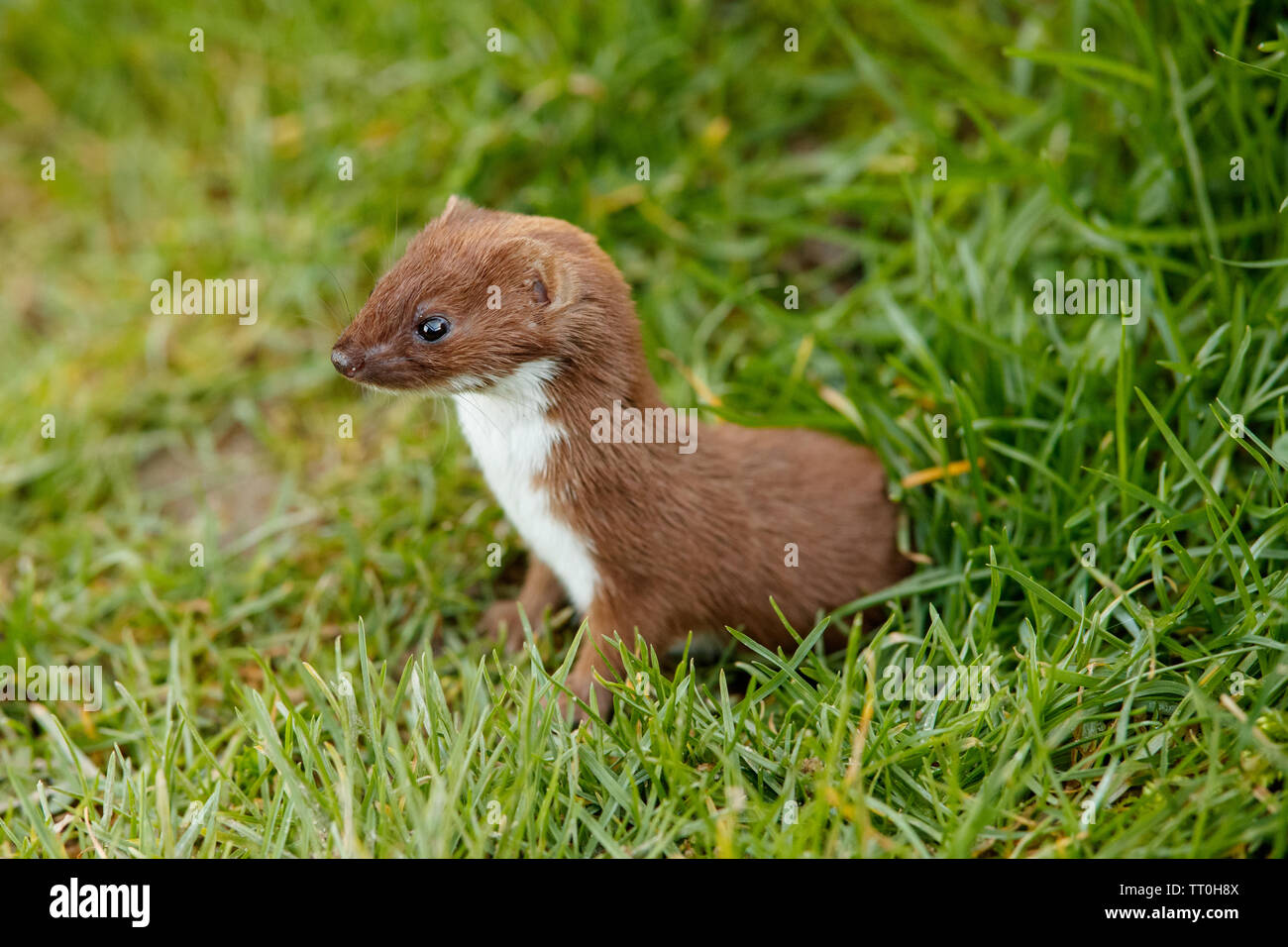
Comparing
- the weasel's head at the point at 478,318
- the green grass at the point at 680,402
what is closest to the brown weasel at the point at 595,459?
the weasel's head at the point at 478,318

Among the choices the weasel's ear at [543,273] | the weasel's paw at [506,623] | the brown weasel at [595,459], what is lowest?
the weasel's paw at [506,623]

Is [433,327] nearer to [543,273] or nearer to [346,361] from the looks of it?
[346,361]

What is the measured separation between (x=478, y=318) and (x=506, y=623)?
55.1 inches

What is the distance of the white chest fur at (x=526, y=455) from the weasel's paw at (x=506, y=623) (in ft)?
1.77

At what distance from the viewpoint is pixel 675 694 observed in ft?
12.0

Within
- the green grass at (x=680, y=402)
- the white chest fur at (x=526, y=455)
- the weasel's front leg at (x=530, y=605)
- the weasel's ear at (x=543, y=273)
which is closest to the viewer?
the green grass at (x=680, y=402)

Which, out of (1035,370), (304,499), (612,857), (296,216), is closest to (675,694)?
(612,857)

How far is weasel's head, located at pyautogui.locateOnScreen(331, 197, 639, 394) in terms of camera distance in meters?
3.77

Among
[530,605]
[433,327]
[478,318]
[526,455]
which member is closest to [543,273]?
[478,318]

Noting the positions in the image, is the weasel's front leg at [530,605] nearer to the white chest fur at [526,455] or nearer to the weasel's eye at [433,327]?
the white chest fur at [526,455]

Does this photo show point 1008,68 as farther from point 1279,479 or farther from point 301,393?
point 301,393

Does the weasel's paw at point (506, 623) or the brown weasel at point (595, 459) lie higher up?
the brown weasel at point (595, 459)

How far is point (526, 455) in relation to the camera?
12.9 feet

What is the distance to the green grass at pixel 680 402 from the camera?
11.5ft
